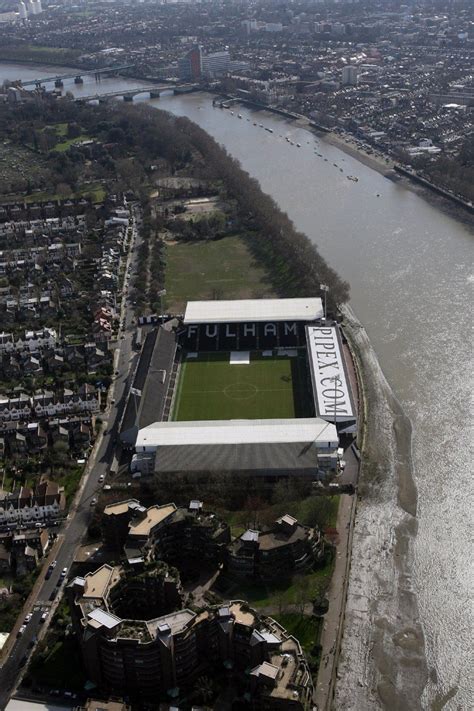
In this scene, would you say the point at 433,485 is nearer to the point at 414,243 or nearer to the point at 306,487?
the point at 306,487

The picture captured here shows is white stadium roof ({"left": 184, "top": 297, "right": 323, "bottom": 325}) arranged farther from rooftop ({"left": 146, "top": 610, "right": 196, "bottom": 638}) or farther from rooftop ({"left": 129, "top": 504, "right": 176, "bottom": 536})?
rooftop ({"left": 146, "top": 610, "right": 196, "bottom": 638})

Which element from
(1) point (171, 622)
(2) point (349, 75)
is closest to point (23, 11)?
(2) point (349, 75)

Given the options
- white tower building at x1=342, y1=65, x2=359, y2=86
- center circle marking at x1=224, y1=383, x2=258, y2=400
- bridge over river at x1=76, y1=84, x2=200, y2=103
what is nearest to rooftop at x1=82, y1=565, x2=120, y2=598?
center circle marking at x1=224, y1=383, x2=258, y2=400

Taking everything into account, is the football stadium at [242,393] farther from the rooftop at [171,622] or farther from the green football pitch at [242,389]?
the rooftop at [171,622]

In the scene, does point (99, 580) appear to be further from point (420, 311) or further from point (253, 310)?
point (420, 311)

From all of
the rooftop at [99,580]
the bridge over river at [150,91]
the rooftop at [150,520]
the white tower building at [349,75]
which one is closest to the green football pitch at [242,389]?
the rooftop at [150,520]

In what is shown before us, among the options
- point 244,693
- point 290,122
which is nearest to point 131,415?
point 244,693
